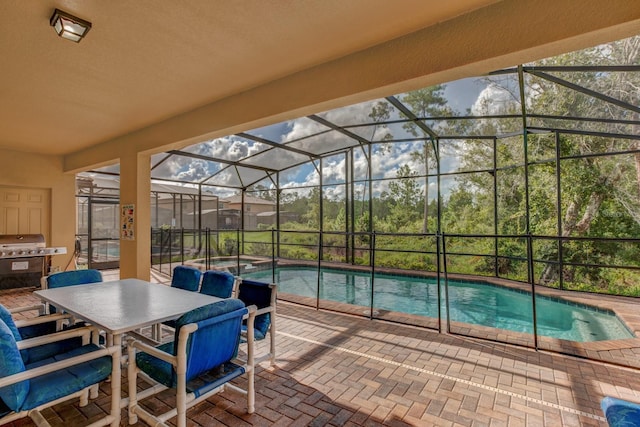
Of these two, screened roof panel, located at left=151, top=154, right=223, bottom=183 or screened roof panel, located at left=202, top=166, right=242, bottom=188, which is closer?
screened roof panel, located at left=151, top=154, right=223, bottom=183

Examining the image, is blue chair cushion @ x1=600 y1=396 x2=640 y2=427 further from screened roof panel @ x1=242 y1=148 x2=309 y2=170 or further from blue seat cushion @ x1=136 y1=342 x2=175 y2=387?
screened roof panel @ x1=242 y1=148 x2=309 y2=170

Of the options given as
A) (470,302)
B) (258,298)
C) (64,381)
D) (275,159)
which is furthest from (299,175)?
(64,381)

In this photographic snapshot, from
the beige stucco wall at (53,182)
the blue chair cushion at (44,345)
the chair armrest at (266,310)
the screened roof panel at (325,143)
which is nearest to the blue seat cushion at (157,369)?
the blue chair cushion at (44,345)

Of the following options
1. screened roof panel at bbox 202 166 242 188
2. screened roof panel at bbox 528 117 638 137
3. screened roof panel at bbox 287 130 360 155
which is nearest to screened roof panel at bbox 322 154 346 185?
screened roof panel at bbox 287 130 360 155

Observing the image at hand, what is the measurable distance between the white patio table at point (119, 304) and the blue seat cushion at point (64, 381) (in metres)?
0.11

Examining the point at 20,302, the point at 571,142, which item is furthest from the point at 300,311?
the point at 571,142

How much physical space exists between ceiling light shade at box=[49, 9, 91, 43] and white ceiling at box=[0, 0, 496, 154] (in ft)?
0.18

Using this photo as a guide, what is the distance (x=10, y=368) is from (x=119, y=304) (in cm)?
93

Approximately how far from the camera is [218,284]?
3016 millimetres

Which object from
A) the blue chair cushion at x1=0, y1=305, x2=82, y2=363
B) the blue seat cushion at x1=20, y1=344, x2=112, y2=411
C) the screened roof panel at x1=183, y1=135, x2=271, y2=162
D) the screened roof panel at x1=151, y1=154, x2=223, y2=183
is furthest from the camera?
the screened roof panel at x1=151, y1=154, x2=223, y2=183

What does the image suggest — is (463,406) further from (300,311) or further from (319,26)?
(319,26)

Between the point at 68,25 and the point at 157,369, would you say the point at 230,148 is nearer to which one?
the point at 68,25

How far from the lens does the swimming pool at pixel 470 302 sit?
500 cm

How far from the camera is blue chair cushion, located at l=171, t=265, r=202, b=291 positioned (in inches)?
129
